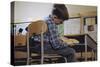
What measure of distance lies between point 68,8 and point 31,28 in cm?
49

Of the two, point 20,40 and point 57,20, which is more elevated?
point 57,20

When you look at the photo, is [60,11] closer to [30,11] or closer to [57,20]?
[57,20]

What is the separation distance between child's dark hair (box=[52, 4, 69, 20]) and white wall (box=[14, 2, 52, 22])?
0.06 m

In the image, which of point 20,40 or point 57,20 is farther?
point 57,20

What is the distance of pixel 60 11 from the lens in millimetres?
2188

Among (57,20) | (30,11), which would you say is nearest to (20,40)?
(30,11)

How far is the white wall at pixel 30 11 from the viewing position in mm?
2004

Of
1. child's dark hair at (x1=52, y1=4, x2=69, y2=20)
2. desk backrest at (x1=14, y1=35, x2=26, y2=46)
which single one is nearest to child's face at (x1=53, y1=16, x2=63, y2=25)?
child's dark hair at (x1=52, y1=4, x2=69, y2=20)

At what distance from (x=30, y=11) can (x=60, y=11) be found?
0.34m

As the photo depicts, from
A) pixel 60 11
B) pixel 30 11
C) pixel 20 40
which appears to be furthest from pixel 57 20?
pixel 20 40

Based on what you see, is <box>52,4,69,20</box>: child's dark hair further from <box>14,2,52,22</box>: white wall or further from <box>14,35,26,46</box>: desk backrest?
<box>14,35,26,46</box>: desk backrest

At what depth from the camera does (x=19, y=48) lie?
6.63ft

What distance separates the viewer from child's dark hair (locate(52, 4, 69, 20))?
216cm
